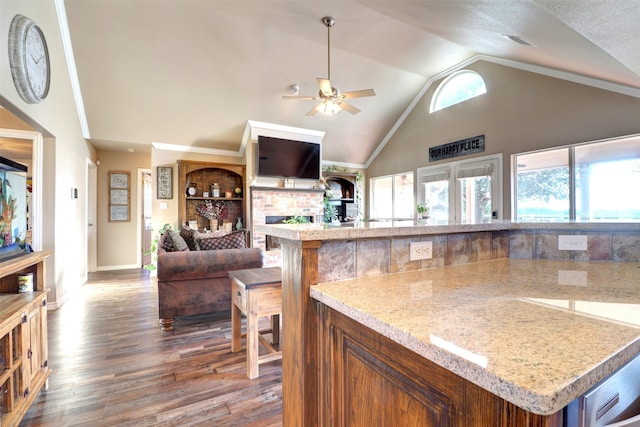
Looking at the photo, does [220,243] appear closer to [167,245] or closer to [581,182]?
[167,245]

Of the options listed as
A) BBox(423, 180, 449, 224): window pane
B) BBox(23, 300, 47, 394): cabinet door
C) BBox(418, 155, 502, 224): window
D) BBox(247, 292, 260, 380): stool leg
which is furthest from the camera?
BBox(423, 180, 449, 224): window pane

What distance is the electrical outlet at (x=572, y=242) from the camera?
1378 mm

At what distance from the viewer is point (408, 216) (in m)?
Result: 6.38

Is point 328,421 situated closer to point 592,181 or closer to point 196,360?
point 196,360

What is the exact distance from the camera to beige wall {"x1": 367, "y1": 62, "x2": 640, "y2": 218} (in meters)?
3.45

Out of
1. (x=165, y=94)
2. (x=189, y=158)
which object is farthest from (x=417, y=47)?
(x=189, y=158)

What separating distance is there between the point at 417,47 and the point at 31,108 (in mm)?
4793

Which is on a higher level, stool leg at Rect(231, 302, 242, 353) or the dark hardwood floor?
stool leg at Rect(231, 302, 242, 353)

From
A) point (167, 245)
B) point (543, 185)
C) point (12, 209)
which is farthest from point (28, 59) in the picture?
point (543, 185)

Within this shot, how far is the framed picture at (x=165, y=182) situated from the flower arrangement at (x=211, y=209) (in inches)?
22.4

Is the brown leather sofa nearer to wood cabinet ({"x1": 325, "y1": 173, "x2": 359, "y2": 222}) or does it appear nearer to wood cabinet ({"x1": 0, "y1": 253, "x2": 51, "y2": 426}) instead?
wood cabinet ({"x1": 0, "y1": 253, "x2": 51, "y2": 426})

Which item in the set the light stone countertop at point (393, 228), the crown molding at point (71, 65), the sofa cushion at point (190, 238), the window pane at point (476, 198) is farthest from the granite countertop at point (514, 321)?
the crown molding at point (71, 65)

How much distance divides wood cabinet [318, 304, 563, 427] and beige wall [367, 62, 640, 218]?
14.3 ft

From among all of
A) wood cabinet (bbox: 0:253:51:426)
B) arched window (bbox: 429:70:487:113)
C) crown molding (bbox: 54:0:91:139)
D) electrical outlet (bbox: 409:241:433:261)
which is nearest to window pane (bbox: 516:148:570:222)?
arched window (bbox: 429:70:487:113)
